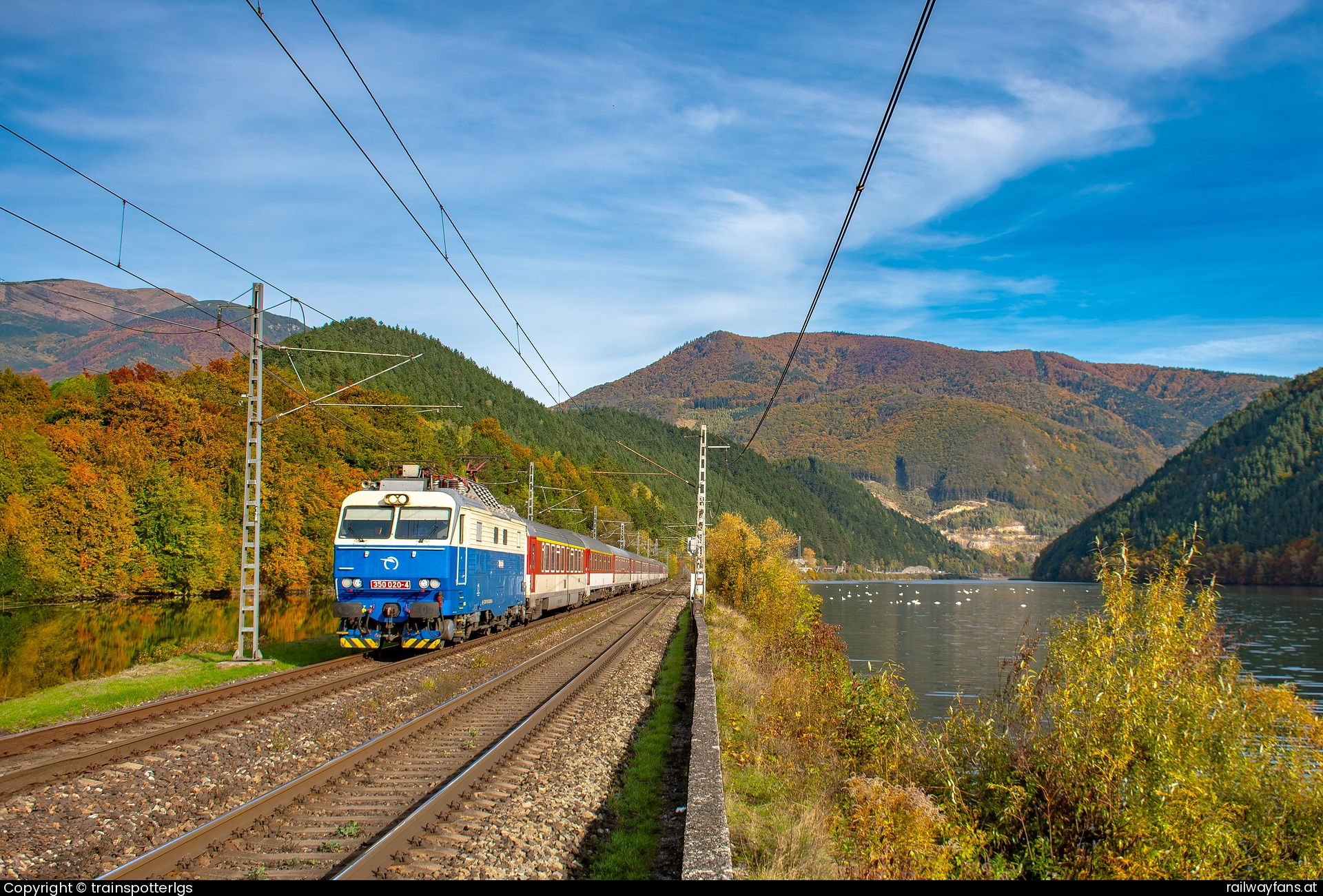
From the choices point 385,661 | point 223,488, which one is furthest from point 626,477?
point 385,661

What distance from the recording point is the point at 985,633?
5541cm

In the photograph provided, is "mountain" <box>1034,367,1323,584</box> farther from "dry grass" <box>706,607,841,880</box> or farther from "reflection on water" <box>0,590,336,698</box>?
"dry grass" <box>706,607,841,880</box>

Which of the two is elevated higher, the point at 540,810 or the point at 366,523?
the point at 366,523

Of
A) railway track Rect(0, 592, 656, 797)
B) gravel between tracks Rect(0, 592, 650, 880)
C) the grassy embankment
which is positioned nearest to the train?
railway track Rect(0, 592, 656, 797)

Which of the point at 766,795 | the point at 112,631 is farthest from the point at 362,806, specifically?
the point at 112,631

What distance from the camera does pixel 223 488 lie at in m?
55.2

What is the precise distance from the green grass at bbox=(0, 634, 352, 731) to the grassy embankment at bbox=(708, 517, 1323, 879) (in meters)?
9.20

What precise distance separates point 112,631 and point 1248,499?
154 metres

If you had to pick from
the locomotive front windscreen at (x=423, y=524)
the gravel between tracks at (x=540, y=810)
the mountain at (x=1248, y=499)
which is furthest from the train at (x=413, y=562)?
the mountain at (x=1248, y=499)

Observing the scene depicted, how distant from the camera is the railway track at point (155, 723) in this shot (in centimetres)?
861

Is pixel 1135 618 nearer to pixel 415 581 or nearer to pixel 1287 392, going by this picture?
pixel 415 581

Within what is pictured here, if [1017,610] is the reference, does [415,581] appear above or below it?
above

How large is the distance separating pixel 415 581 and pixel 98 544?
3827 centimetres

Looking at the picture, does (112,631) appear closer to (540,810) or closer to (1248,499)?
(540,810)
